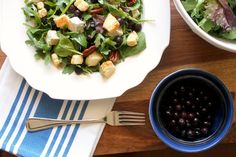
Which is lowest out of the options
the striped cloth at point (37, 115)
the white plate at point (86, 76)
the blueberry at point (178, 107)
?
the striped cloth at point (37, 115)

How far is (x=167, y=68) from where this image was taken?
98cm

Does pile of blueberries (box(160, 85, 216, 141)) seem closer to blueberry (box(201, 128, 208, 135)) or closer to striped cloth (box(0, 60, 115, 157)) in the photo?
blueberry (box(201, 128, 208, 135))

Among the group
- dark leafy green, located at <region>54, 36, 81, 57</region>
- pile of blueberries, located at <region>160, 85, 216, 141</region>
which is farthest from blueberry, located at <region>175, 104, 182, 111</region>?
dark leafy green, located at <region>54, 36, 81, 57</region>

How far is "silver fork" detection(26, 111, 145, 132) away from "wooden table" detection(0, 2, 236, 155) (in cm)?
1

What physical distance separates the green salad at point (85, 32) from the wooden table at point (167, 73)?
79 millimetres

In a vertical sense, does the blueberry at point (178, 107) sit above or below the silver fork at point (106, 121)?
above

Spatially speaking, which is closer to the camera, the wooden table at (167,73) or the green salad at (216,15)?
the green salad at (216,15)

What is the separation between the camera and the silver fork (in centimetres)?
96

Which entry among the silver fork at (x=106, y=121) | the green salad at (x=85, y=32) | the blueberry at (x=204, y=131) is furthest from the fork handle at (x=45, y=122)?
the blueberry at (x=204, y=131)

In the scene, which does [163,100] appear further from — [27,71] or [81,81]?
[27,71]

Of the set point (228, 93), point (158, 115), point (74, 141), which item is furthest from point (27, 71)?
point (228, 93)

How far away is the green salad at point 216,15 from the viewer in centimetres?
87

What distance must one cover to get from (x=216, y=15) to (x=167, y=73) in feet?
0.59

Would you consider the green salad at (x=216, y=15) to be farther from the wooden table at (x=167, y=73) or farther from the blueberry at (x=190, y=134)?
the blueberry at (x=190, y=134)
